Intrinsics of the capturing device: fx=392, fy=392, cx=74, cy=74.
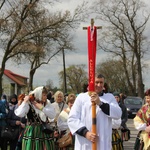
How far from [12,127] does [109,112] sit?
16.6 feet

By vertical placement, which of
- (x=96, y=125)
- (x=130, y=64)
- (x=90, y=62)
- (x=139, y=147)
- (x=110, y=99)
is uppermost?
(x=130, y=64)

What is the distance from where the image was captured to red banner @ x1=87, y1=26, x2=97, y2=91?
495 centimetres

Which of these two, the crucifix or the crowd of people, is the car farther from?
the crucifix

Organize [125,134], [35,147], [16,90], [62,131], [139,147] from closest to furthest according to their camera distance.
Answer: [35,147], [139,147], [62,131], [125,134], [16,90]

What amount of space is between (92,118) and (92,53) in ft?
2.74

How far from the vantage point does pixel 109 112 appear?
490cm

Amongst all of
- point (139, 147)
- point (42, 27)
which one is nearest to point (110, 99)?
point (139, 147)

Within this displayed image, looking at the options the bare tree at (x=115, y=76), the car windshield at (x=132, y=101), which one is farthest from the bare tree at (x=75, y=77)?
the car windshield at (x=132, y=101)

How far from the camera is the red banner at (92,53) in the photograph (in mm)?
4945

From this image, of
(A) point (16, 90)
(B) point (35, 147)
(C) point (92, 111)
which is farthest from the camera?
(A) point (16, 90)

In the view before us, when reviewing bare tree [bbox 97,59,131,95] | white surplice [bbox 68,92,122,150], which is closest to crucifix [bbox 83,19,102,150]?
white surplice [bbox 68,92,122,150]

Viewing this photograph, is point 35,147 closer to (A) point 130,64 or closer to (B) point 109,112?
(B) point 109,112

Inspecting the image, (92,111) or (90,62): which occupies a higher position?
(90,62)

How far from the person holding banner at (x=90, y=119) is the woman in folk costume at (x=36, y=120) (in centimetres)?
192
